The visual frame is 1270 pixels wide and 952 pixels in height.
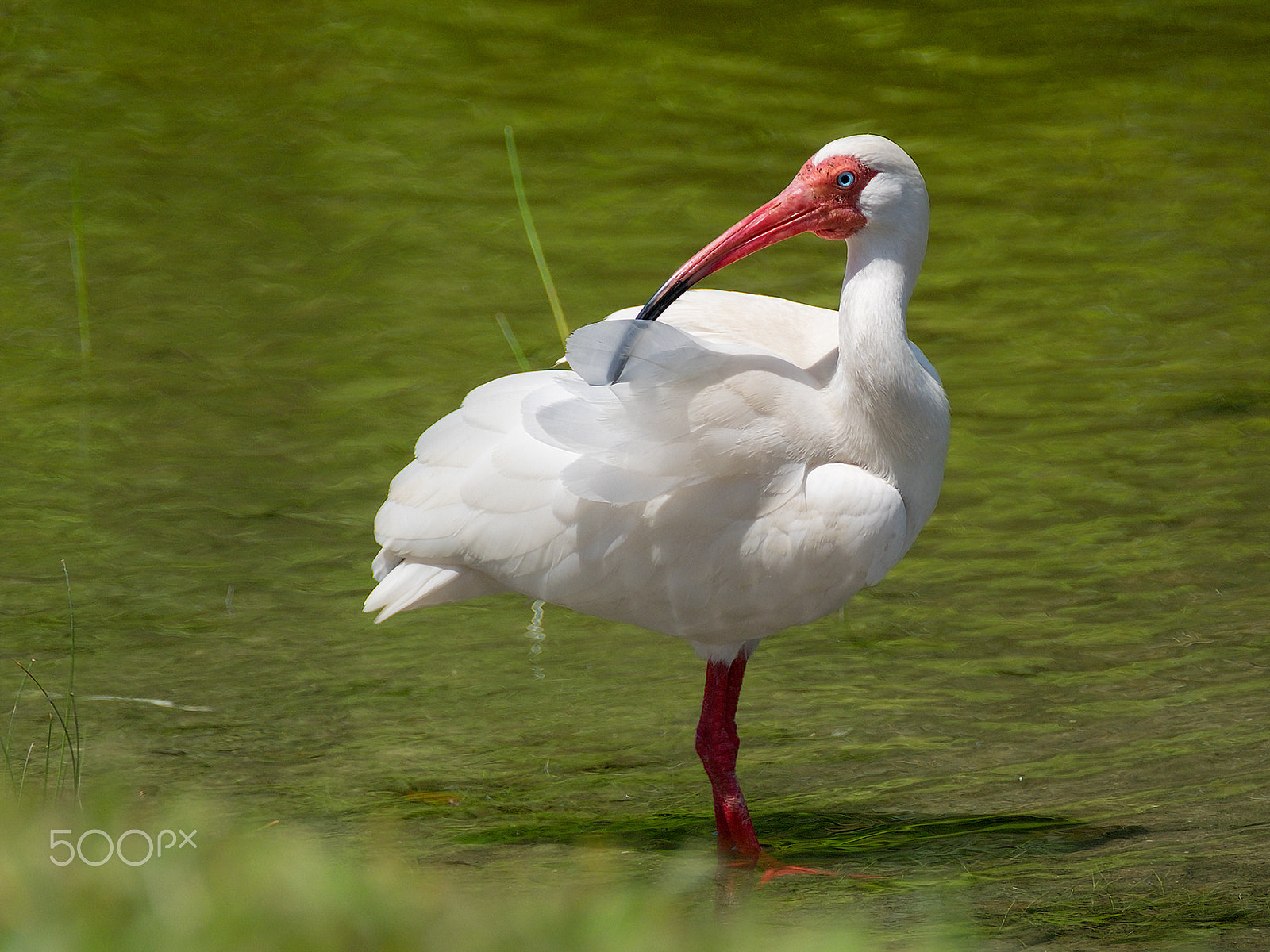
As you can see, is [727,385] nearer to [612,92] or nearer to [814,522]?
[814,522]

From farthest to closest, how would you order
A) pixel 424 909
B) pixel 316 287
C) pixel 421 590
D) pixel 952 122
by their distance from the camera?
pixel 952 122
pixel 316 287
pixel 421 590
pixel 424 909

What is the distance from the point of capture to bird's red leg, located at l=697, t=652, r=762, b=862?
467cm

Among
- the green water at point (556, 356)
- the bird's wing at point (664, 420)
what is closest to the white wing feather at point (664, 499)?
the bird's wing at point (664, 420)

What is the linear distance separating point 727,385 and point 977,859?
50.7 inches

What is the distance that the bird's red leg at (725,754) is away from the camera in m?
4.67

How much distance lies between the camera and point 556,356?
27.0 ft

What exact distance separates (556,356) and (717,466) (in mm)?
3850

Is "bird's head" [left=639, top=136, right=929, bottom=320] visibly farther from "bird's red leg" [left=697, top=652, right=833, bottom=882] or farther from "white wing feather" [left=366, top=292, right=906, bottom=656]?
"bird's red leg" [left=697, top=652, right=833, bottom=882]

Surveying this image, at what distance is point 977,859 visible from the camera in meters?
4.46

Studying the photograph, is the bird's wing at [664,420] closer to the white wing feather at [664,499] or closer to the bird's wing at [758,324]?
the white wing feather at [664,499]

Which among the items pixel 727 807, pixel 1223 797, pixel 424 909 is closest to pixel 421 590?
pixel 727 807

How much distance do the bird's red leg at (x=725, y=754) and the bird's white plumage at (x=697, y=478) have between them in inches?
4.1

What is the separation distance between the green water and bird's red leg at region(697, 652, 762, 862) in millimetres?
173

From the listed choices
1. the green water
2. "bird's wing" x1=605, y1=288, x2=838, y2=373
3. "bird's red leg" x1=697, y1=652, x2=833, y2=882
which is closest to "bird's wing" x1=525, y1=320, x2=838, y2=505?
"bird's wing" x1=605, y1=288, x2=838, y2=373
